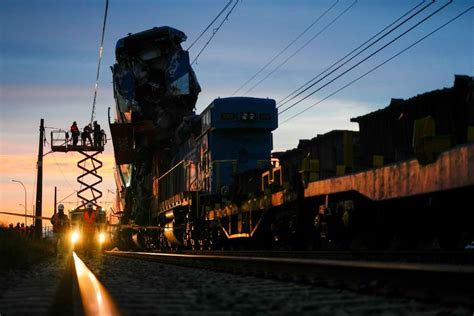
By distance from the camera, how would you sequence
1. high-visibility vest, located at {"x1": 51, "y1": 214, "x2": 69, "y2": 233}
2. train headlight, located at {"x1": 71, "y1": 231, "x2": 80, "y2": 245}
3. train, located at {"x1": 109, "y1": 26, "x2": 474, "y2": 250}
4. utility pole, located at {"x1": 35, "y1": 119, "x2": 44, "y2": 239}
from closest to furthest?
1. train, located at {"x1": 109, "y1": 26, "x2": 474, "y2": 250}
2. high-visibility vest, located at {"x1": 51, "y1": 214, "x2": 69, "y2": 233}
3. train headlight, located at {"x1": 71, "y1": 231, "x2": 80, "y2": 245}
4. utility pole, located at {"x1": 35, "y1": 119, "x2": 44, "y2": 239}

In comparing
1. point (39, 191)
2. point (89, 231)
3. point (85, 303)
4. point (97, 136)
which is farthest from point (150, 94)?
point (85, 303)

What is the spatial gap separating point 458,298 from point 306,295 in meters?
1.52

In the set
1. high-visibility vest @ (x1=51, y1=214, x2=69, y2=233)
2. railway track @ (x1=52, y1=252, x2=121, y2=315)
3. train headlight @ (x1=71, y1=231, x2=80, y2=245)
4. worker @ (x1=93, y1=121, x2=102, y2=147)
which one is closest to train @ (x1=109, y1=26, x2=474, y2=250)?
train headlight @ (x1=71, y1=231, x2=80, y2=245)

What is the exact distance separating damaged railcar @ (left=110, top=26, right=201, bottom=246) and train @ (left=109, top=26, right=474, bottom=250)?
55mm

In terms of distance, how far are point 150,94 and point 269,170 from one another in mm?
15302

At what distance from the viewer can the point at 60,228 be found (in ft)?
90.2

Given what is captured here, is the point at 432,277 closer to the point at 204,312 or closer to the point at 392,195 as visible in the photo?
the point at 204,312

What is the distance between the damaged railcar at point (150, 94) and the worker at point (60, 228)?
3.99 meters

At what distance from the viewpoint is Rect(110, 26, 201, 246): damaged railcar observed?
29.8 m

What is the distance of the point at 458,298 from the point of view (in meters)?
4.84

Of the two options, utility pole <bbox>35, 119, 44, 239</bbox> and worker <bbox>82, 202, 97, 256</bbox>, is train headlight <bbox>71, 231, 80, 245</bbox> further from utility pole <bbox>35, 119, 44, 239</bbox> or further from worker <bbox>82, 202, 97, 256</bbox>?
utility pole <bbox>35, 119, 44, 239</bbox>

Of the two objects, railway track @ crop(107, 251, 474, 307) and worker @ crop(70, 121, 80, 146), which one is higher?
worker @ crop(70, 121, 80, 146)

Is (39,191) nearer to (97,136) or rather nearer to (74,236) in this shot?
(74,236)

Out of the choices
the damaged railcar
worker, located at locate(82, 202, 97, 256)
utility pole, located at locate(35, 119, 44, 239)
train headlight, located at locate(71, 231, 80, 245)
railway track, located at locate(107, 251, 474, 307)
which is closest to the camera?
railway track, located at locate(107, 251, 474, 307)
